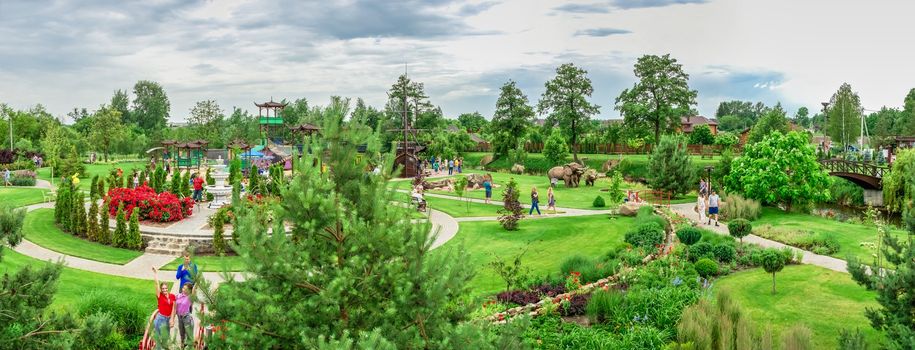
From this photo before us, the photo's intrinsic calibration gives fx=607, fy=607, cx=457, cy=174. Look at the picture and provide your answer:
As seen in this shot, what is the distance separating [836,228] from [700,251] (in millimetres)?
10040

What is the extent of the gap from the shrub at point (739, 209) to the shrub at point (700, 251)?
9.98 m

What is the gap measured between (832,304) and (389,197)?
1335 cm

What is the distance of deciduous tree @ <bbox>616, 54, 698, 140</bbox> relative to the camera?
159ft

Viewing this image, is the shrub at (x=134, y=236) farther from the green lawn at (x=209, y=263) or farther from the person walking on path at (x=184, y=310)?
the person walking on path at (x=184, y=310)

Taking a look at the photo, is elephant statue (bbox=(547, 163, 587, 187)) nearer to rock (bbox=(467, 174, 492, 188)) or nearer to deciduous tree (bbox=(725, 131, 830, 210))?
rock (bbox=(467, 174, 492, 188))

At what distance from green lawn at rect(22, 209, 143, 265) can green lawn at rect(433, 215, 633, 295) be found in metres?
10.7

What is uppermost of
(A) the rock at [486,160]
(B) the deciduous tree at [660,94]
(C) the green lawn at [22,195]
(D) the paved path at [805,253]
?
(B) the deciduous tree at [660,94]

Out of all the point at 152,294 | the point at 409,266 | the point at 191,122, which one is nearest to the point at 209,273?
the point at 152,294

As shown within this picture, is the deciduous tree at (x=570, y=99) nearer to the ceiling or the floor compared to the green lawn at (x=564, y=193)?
nearer to the ceiling

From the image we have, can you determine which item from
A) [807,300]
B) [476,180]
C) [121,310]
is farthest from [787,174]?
[121,310]

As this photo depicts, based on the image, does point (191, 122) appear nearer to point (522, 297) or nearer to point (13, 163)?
point (13, 163)

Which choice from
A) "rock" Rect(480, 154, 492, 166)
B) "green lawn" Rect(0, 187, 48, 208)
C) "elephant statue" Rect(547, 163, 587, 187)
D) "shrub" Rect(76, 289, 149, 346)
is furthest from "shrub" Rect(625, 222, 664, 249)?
"rock" Rect(480, 154, 492, 166)

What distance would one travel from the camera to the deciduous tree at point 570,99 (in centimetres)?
5550

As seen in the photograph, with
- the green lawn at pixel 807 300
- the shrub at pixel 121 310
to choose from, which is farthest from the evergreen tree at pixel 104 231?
the green lawn at pixel 807 300
